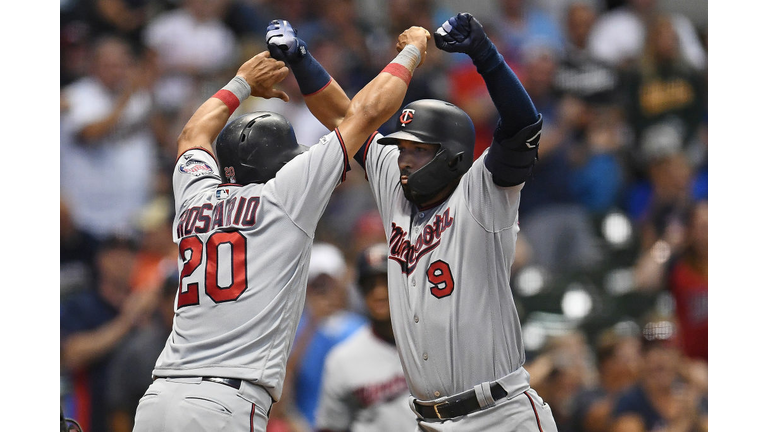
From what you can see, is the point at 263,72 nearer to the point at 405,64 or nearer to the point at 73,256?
the point at 405,64

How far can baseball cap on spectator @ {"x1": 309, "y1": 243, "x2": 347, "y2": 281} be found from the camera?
266 inches

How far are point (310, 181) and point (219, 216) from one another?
1.33 ft

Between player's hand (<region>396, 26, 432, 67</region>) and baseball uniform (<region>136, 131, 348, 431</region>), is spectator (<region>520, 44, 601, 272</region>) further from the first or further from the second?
baseball uniform (<region>136, 131, 348, 431</region>)

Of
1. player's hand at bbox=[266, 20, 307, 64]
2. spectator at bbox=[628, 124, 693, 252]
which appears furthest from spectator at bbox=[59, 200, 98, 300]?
spectator at bbox=[628, 124, 693, 252]

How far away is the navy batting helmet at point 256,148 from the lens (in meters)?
3.78

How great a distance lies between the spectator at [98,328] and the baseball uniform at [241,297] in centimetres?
345

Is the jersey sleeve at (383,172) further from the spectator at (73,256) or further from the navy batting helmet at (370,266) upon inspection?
the spectator at (73,256)

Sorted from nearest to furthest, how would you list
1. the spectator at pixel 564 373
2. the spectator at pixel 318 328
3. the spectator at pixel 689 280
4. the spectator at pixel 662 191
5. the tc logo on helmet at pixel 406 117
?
the tc logo on helmet at pixel 406 117, the spectator at pixel 564 373, the spectator at pixel 318 328, the spectator at pixel 689 280, the spectator at pixel 662 191

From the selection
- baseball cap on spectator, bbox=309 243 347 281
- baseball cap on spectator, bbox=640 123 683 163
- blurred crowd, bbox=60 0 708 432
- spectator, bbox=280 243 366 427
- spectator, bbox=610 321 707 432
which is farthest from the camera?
baseball cap on spectator, bbox=640 123 683 163

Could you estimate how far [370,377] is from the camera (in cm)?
508

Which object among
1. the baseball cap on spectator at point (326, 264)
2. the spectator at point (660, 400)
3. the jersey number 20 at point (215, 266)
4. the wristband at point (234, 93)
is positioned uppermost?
the wristband at point (234, 93)

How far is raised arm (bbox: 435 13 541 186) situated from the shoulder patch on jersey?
3.97 feet

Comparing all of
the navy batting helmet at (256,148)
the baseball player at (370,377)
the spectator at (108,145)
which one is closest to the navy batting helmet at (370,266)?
the baseball player at (370,377)

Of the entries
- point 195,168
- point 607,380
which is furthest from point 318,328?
point 195,168
